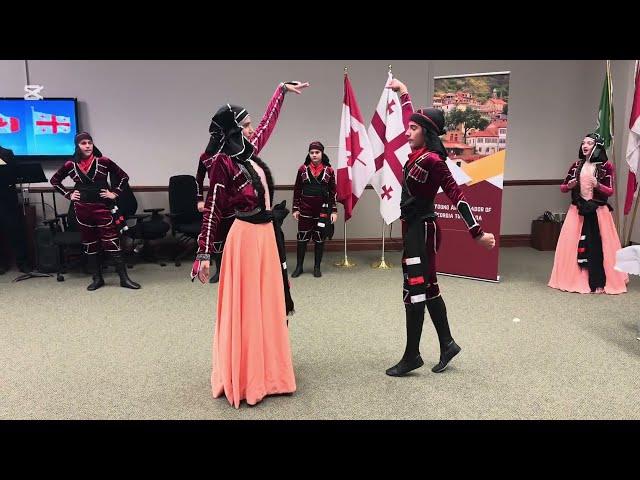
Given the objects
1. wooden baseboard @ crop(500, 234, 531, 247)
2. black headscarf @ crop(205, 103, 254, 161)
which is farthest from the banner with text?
black headscarf @ crop(205, 103, 254, 161)

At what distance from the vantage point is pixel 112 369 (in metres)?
3.65

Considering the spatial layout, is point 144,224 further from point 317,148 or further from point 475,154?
point 475,154

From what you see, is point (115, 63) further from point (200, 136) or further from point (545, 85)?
point (545, 85)

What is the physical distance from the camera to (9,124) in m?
6.79

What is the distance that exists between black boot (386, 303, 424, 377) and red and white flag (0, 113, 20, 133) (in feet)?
19.2

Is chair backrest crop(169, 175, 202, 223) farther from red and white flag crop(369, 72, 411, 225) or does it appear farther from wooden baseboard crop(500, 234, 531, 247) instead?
wooden baseboard crop(500, 234, 531, 247)

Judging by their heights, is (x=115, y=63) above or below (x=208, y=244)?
above

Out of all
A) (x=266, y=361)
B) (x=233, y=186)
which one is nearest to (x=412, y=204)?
(x=233, y=186)

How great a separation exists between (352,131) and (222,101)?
1.96 meters

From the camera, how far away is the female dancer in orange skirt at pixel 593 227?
533 cm

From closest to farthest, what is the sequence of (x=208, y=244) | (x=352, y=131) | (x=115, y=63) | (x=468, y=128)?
(x=208, y=244), (x=468, y=128), (x=352, y=131), (x=115, y=63)

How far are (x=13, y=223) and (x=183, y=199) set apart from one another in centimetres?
199

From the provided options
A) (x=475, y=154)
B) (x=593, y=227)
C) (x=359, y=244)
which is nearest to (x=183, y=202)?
(x=359, y=244)

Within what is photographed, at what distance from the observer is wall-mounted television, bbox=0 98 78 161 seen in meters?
6.79
